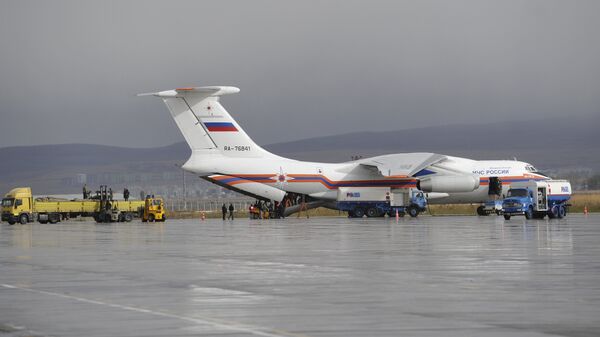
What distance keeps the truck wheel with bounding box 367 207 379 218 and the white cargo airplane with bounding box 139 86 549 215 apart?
6.14 ft

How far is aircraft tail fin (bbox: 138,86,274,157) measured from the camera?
73.7 m

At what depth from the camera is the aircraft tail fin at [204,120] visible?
73.7 metres

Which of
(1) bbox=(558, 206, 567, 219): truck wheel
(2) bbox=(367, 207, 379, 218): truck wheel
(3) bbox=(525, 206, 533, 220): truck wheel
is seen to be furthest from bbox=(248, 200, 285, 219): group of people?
(1) bbox=(558, 206, 567, 219): truck wheel

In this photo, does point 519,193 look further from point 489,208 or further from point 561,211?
point 489,208

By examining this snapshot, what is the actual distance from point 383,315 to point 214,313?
2.30 m

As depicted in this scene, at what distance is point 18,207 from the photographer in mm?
80562

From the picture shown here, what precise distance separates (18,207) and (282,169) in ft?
68.3

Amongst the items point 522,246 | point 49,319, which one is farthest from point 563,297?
point 522,246

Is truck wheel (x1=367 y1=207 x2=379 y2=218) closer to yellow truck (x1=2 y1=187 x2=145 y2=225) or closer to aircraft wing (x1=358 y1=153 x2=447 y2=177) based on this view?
aircraft wing (x1=358 y1=153 x2=447 y2=177)

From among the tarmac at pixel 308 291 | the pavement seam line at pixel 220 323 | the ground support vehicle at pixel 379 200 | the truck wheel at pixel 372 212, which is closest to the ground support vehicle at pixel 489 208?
the ground support vehicle at pixel 379 200

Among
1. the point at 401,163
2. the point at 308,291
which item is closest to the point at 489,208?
the point at 401,163

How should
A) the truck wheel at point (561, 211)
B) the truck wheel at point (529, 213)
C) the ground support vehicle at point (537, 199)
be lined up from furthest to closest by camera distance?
1. the truck wheel at point (561, 211)
2. the truck wheel at point (529, 213)
3. the ground support vehicle at point (537, 199)

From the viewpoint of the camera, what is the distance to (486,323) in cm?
1348

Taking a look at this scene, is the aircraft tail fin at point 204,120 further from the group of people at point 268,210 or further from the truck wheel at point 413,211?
the truck wheel at point 413,211
